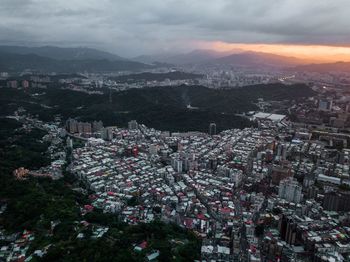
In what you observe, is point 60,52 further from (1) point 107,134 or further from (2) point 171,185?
(2) point 171,185

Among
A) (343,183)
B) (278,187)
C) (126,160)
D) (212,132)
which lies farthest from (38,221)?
(212,132)

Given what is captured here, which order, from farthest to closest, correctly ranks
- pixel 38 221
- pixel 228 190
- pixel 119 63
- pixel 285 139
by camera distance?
pixel 119 63
pixel 285 139
pixel 228 190
pixel 38 221

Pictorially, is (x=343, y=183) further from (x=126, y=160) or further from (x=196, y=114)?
(x=196, y=114)

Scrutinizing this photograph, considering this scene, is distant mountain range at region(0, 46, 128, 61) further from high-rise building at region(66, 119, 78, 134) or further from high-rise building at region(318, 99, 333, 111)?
high-rise building at region(318, 99, 333, 111)

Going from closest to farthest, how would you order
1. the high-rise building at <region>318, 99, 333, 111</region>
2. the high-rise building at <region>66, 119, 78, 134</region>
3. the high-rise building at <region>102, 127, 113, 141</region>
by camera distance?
the high-rise building at <region>102, 127, 113, 141</region>, the high-rise building at <region>66, 119, 78, 134</region>, the high-rise building at <region>318, 99, 333, 111</region>

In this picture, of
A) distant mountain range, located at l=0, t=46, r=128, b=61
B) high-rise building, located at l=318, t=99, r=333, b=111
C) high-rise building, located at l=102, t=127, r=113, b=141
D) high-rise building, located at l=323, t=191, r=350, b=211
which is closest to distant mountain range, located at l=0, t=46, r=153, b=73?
distant mountain range, located at l=0, t=46, r=128, b=61

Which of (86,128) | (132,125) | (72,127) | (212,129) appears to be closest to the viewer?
(72,127)

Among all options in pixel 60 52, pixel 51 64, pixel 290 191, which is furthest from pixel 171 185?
pixel 60 52

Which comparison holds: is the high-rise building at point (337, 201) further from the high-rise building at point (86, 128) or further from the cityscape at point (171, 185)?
the high-rise building at point (86, 128)
